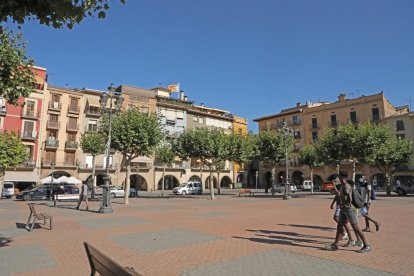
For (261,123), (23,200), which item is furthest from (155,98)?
(23,200)

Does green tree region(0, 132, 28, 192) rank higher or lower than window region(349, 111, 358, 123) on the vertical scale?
lower

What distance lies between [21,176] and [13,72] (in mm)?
35353

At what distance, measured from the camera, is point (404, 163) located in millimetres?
34562

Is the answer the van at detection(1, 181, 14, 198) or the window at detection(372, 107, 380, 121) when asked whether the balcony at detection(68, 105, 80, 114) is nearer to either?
the van at detection(1, 181, 14, 198)

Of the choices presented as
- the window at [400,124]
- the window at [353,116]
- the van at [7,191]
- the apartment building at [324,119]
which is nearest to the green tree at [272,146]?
the apartment building at [324,119]

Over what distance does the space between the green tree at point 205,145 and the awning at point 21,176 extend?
2055 centimetres

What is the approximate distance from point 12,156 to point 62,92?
1996cm

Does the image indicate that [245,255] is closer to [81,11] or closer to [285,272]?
[285,272]

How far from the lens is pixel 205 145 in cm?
2986

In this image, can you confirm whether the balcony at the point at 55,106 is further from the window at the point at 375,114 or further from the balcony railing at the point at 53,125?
the window at the point at 375,114

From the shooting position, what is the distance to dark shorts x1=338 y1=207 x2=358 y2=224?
7.36 m

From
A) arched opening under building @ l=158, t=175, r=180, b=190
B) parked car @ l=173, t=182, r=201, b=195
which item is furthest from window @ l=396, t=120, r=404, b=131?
arched opening under building @ l=158, t=175, r=180, b=190

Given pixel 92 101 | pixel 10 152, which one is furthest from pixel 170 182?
pixel 10 152

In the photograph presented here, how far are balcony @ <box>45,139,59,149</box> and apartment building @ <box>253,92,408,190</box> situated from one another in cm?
3041
